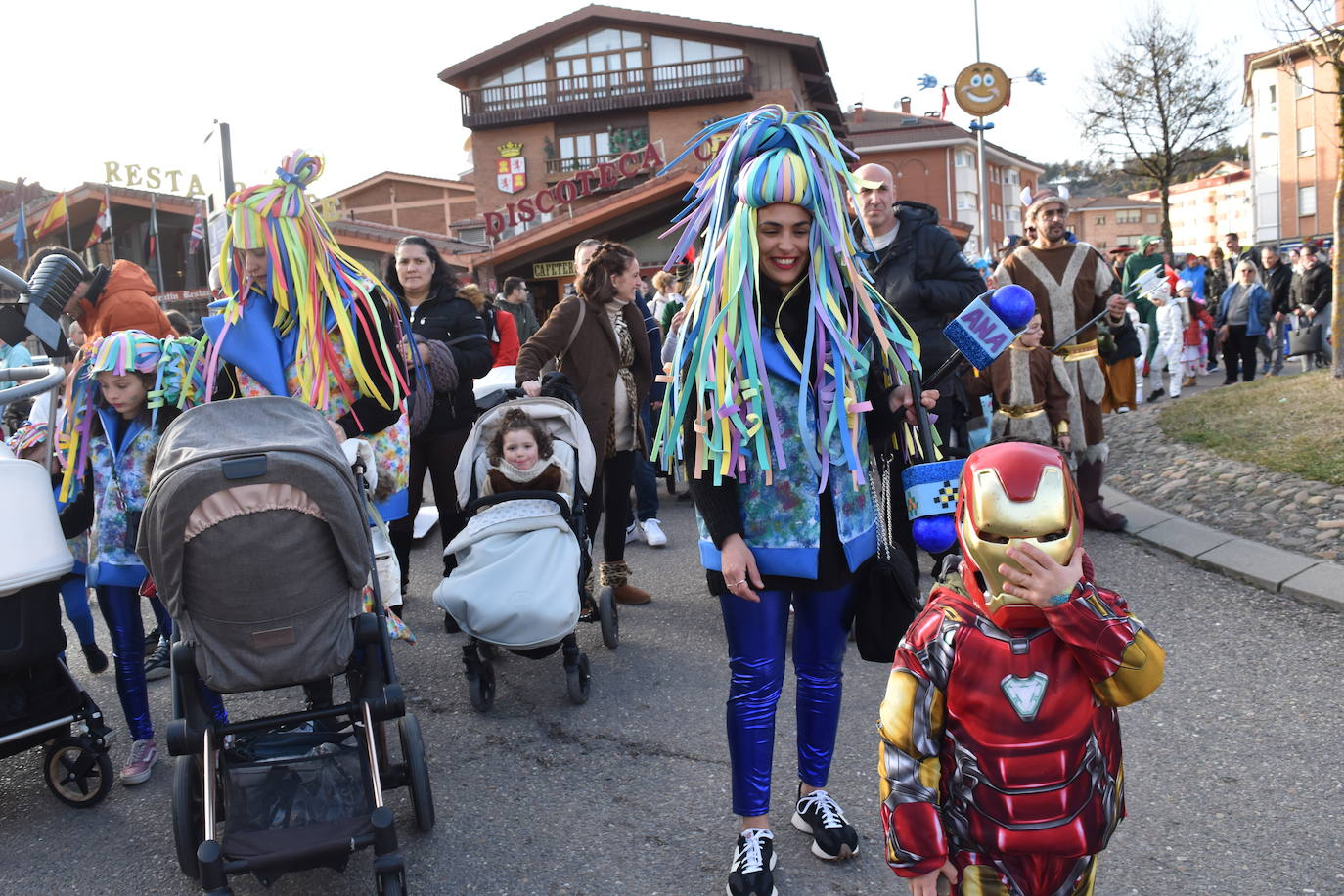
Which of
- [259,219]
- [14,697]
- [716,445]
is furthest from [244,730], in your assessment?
[259,219]

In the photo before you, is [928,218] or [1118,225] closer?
[928,218]

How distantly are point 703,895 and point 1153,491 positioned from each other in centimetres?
568

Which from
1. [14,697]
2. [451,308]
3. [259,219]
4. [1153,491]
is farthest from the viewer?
[1153,491]

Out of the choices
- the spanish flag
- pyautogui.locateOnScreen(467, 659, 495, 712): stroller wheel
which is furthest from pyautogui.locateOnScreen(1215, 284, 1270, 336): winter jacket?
the spanish flag

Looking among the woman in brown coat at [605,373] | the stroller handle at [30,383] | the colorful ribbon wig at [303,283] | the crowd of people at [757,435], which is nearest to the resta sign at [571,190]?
the woman in brown coat at [605,373]

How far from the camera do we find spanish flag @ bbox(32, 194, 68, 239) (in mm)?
24866

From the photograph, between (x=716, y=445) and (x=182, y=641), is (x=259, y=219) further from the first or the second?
(x=716, y=445)

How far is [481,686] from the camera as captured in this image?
461 cm

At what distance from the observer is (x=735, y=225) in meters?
2.96

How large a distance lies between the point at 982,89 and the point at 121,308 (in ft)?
59.8

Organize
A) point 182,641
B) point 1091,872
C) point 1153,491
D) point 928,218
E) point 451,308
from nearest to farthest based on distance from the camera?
1. point 1091,872
2. point 182,641
3. point 928,218
4. point 451,308
5. point 1153,491

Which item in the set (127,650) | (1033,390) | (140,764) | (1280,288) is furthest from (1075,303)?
Answer: (1280,288)

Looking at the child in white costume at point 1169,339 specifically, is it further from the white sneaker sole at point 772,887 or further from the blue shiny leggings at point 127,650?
the blue shiny leggings at point 127,650

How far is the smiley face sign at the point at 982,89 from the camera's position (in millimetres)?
20797
